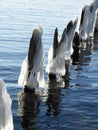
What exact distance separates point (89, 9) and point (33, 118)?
23.5m

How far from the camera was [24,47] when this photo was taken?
3384cm

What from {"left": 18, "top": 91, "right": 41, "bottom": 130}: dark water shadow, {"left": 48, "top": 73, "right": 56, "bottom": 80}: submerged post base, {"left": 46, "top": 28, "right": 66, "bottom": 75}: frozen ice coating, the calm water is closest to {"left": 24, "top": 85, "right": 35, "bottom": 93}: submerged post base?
{"left": 18, "top": 91, "right": 41, "bottom": 130}: dark water shadow

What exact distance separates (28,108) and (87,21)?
21560mm

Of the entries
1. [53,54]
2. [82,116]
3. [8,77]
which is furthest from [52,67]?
[82,116]

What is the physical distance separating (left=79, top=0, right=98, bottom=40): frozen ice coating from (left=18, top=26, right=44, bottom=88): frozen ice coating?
17175 millimetres

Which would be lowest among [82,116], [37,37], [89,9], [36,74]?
[82,116]

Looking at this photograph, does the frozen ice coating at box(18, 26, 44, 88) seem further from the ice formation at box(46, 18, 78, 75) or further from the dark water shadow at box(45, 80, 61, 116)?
the ice formation at box(46, 18, 78, 75)

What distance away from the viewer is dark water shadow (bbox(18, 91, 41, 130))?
15.8m

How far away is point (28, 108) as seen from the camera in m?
17.7

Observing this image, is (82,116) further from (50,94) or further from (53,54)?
(53,54)

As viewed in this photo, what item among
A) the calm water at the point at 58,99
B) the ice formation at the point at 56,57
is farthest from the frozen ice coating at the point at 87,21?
the ice formation at the point at 56,57

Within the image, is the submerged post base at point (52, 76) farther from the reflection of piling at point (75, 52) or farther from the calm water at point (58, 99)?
the reflection of piling at point (75, 52)

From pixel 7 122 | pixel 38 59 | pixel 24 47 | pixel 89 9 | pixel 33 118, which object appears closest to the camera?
pixel 7 122

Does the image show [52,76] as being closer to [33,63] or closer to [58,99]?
[58,99]
